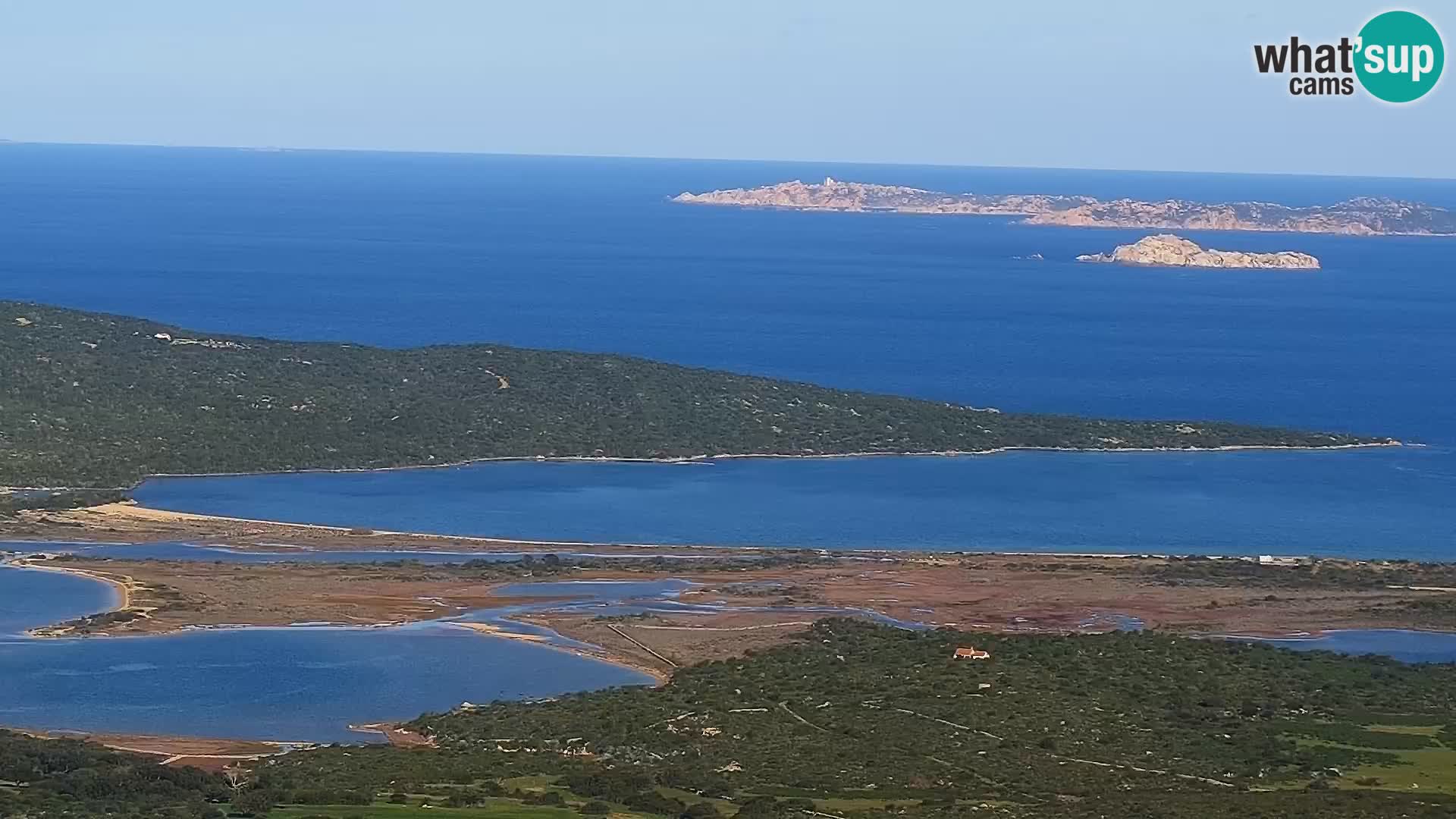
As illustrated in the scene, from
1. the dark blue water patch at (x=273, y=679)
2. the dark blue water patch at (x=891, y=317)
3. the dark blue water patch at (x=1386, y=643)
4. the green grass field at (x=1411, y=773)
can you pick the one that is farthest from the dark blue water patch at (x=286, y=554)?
the dark blue water patch at (x=891, y=317)

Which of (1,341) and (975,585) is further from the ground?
(1,341)

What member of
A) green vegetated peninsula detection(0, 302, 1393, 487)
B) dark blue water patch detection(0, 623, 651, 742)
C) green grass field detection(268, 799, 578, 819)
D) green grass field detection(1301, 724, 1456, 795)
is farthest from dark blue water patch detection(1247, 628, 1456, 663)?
green vegetated peninsula detection(0, 302, 1393, 487)

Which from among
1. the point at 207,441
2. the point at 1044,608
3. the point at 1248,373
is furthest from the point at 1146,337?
the point at 1044,608

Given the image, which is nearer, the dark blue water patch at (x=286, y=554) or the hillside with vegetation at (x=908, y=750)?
the hillside with vegetation at (x=908, y=750)

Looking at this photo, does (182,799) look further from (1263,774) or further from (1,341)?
(1,341)

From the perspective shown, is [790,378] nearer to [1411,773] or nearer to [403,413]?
[403,413]

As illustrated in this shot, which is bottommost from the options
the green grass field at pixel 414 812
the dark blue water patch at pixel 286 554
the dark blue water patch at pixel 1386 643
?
the dark blue water patch at pixel 1386 643

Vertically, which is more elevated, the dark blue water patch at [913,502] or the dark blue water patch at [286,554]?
the dark blue water patch at [286,554]

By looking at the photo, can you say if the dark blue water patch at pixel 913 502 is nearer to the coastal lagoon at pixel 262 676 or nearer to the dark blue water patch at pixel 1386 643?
the dark blue water patch at pixel 1386 643
